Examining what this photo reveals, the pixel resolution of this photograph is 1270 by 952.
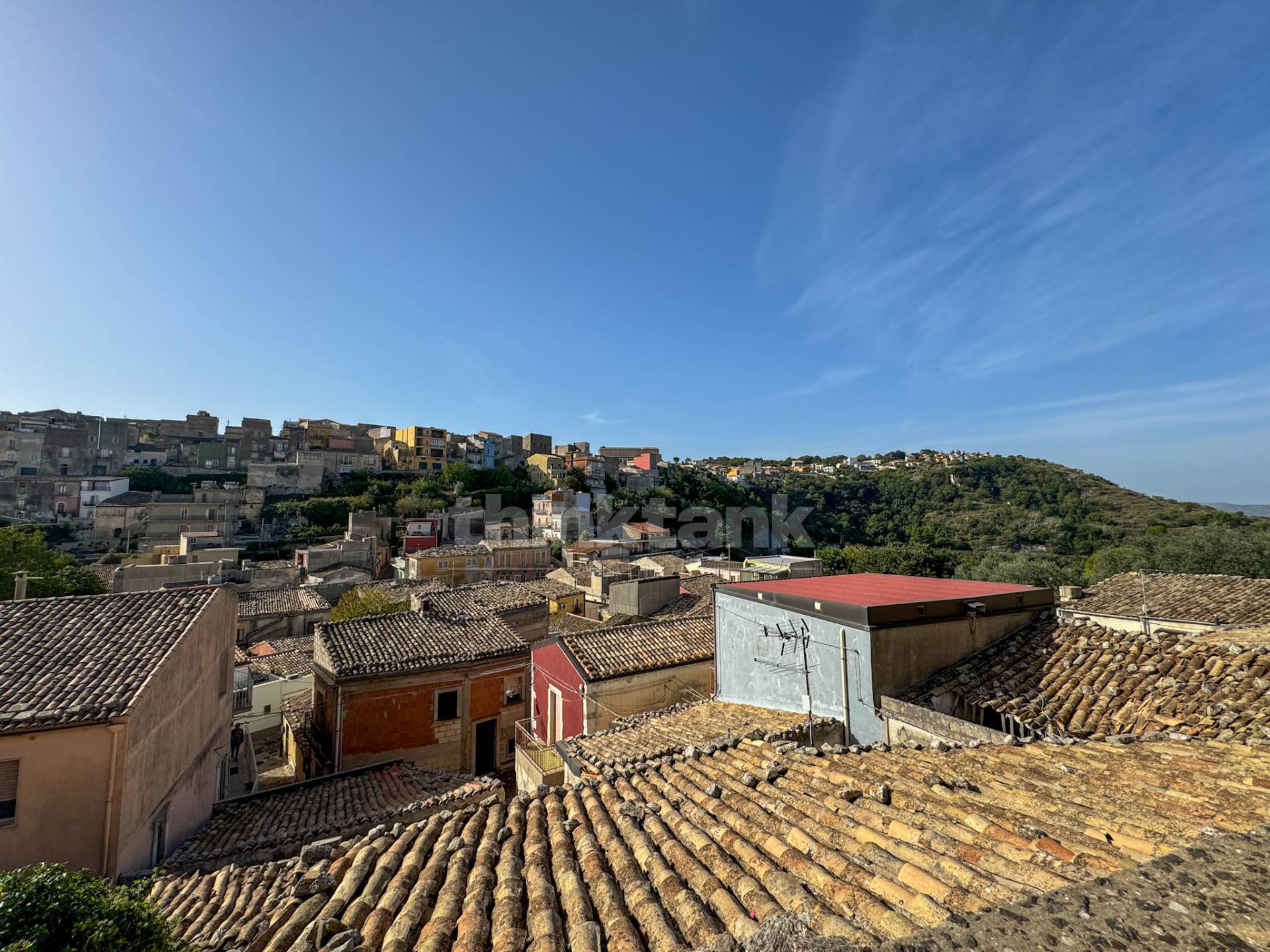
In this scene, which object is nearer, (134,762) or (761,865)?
(761,865)

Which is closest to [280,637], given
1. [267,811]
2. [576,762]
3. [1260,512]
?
[267,811]

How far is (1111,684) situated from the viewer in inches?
263

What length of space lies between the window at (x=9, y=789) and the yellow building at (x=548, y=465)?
232ft

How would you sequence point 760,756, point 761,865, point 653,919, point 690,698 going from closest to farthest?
point 653,919 < point 761,865 < point 760,756 < point 690,698

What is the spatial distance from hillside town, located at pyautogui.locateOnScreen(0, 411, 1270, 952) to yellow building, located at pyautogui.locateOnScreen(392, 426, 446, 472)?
59.3 m

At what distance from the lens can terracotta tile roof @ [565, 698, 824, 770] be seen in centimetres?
692

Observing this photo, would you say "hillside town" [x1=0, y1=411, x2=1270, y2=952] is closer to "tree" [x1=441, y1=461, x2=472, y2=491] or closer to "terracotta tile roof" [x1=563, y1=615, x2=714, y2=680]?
"terracotta tile roof" [x1=563, y1=615, x2=714, y2=680]

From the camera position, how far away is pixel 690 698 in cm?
1198

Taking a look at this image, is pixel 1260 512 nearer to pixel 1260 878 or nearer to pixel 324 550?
pixel 1260 878

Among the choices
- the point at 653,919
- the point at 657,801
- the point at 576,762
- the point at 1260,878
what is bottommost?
the point at 576,762

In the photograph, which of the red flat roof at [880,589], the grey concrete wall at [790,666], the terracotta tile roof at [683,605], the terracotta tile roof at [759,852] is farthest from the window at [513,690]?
the terracotta tile roof at [759,852]

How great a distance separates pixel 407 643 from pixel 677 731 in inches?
382

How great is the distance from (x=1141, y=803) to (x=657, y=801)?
3350 mm

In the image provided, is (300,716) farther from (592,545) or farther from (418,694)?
(592,545)
